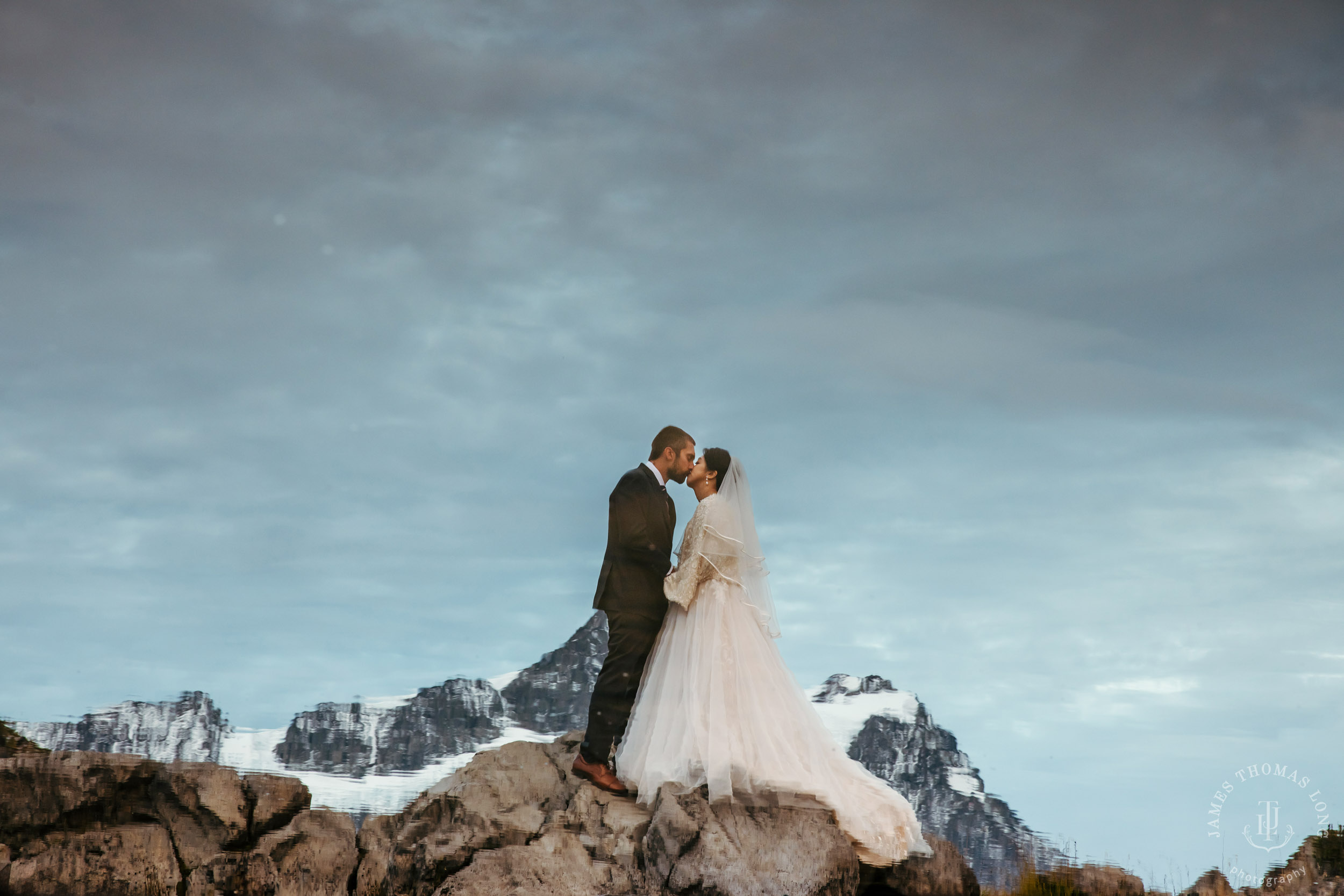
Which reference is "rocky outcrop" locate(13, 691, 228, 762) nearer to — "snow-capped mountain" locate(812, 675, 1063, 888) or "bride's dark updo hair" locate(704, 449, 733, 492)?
"bride's dark updo hair" locate(704, 449, 733, 492)

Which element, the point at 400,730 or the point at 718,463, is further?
the point at 400,730

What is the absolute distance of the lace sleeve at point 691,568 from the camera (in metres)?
10.6

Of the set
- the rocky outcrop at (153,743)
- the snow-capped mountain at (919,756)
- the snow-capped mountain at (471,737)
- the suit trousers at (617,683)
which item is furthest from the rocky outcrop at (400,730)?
the suit trousers at (617,683)

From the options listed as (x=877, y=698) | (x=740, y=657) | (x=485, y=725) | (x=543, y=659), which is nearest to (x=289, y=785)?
(x=740, y=657)

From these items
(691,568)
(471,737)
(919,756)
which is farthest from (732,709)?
(919,756)

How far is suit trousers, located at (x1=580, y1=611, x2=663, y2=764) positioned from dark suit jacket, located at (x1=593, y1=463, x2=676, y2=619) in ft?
0.50

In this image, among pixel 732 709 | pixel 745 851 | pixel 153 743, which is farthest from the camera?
pixel 153 743

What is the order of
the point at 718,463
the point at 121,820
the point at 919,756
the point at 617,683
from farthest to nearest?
Result: 1. the point at 919,756
2. the point at 121,820
3. the point at 718,463
4. the point at 617,683

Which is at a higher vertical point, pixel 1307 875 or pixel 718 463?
pixel 718 463

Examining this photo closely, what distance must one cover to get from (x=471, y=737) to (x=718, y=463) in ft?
319

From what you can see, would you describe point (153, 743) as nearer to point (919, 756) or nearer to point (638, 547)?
point (638, 547)

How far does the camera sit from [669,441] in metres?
11.1

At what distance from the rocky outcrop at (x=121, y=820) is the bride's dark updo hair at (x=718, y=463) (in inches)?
246

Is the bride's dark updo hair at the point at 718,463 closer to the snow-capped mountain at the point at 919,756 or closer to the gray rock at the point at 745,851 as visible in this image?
the gray rock at the point at 745,851
